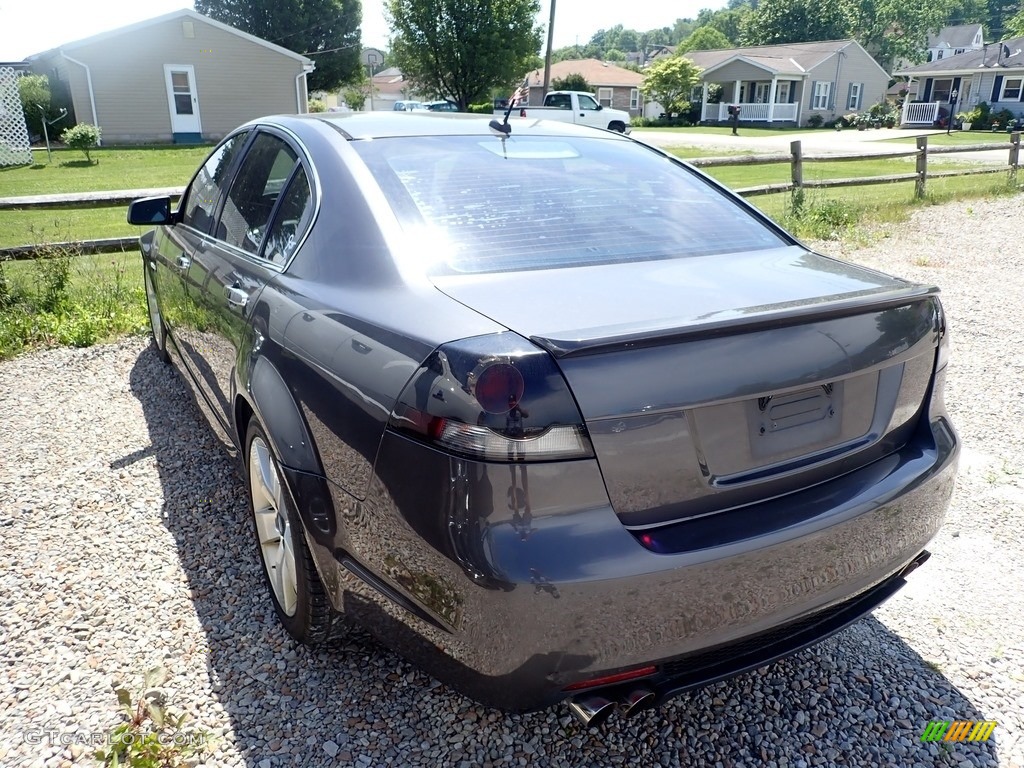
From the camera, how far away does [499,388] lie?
5.44 feet

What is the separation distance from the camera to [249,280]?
2.78 m

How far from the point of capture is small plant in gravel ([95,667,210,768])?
2135 mm

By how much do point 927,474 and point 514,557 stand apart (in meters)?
1.27

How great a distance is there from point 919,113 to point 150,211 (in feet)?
177

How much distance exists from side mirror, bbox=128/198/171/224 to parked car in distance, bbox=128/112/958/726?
165 cm

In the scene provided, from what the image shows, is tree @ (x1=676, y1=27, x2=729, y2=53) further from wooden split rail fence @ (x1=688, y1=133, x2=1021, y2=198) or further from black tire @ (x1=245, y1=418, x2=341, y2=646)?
black tire @ (x1=245, y1=418, x2=341, y2=646)

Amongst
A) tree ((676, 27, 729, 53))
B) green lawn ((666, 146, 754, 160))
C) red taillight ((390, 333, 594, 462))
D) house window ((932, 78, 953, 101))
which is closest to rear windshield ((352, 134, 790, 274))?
red taillight ((390, 333, 594, 462))

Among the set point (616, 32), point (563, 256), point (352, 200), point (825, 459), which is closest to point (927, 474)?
point (825, 459)

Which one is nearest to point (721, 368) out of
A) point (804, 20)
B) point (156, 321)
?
point (156, 321)

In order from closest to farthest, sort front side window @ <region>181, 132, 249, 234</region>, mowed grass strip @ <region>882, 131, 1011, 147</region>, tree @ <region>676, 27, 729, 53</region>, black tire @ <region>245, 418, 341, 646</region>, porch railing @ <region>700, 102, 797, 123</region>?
black tire @ <region>245, 418, 341, 646</region> < front side window @ <region>181, 132, 249, 234</region> < mowed grass strip @ <region>882, 131, 1011, 147</region> < porch railing @ <region>700, 102, 797, 123</region> < tree @ <region>676, 27, 729, 53</region>

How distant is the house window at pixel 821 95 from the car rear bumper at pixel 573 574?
5610 centimetres

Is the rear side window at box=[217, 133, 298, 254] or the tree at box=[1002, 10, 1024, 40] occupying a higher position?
the tree at box=[1002, 10, 1024, 40]

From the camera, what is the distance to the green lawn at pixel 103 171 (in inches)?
656

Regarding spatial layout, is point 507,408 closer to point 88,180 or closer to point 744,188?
point 744,188
